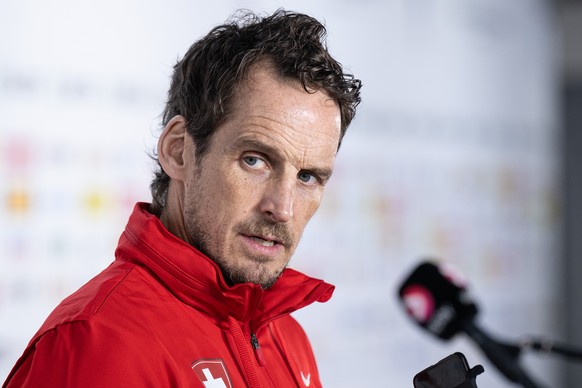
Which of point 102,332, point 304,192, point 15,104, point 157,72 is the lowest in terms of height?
point 102,332

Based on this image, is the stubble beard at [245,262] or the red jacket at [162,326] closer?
the red jacket at [162,326]

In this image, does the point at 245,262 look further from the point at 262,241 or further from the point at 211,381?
the point at 211,381

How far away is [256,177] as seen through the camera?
1034 millimetres

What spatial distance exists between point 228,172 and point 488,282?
7.37 ft

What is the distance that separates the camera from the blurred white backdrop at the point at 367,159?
1885 millimetres

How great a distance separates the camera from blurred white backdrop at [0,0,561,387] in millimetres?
1885

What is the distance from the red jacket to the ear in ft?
0.20

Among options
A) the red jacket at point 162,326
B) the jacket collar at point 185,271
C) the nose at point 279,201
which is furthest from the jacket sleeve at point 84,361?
the nose at point 279,201

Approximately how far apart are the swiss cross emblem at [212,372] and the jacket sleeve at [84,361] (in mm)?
55

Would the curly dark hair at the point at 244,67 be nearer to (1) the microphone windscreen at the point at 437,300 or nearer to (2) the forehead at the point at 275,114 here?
(2) the forehead at the point at 275,114

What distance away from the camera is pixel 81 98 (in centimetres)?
195

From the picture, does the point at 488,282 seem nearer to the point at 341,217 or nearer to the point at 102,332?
the point at 341,217

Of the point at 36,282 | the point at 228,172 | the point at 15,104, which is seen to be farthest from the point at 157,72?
the point at 228,172

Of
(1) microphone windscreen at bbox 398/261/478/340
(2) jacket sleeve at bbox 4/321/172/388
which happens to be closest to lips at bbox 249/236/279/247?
(2) jacket sleeve at bbox 4/321/172/388
